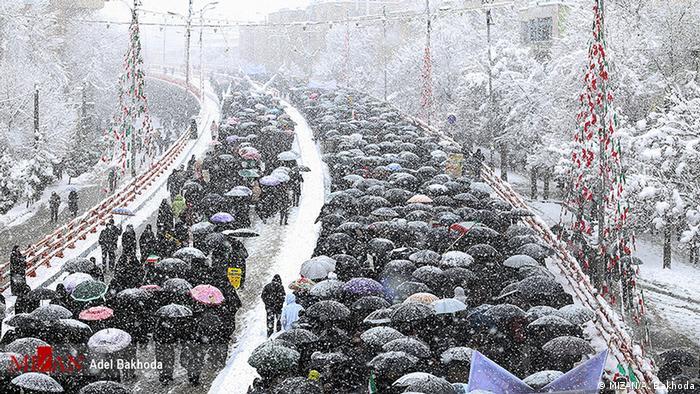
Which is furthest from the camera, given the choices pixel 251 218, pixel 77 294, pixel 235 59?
pixel 235 59

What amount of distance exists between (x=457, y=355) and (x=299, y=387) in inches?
102

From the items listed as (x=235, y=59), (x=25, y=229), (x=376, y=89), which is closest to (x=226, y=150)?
(x=25, y=229)

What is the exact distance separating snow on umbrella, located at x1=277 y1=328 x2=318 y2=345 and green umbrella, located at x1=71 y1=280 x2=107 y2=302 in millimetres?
3857

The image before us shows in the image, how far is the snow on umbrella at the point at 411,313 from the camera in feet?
47.5

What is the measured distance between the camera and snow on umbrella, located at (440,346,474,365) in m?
13.0

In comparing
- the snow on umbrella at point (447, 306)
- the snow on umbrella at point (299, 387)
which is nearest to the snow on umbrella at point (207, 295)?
the snow on umbrella at point (447, 306)

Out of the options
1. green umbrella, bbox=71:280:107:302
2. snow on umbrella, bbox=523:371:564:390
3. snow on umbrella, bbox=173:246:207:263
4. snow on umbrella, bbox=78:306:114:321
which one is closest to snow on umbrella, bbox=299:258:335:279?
snow on umbrella, bbox=173:246:207:263

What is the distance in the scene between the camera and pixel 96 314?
582 inches

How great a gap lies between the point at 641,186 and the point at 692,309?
14.3 ft

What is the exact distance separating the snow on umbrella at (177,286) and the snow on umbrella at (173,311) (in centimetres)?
92

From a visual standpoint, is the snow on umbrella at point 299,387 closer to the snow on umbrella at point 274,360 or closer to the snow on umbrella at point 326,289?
the snow on umbrella at point 274,360

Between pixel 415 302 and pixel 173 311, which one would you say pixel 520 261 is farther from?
pixel 173 311

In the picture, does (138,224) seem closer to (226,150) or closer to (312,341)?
(226,150)

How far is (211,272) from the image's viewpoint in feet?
56.6
